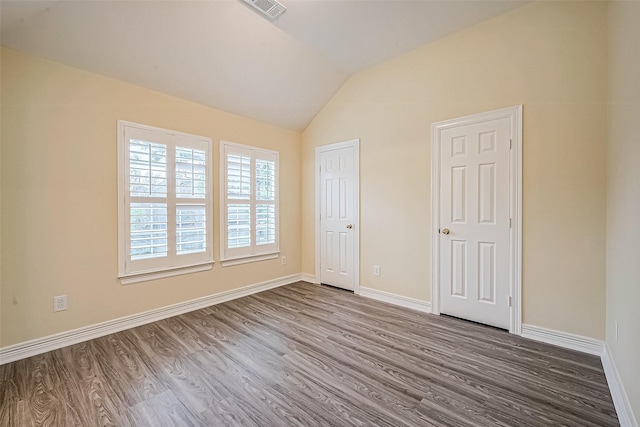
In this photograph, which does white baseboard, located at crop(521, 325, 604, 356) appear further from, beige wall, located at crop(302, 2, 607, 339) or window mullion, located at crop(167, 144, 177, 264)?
window mullion, located at crop(167, 144, 177, 264)

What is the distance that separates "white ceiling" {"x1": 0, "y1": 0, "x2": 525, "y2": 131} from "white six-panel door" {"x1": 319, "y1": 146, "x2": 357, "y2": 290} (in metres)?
1.13

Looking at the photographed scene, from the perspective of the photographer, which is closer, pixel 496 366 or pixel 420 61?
pixel 496 366

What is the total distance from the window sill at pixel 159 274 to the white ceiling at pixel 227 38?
6.44ft

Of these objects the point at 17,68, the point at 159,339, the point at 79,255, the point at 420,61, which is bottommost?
the point at 159,339

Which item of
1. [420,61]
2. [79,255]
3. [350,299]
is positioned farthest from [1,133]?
[420,61]

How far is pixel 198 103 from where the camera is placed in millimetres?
3133

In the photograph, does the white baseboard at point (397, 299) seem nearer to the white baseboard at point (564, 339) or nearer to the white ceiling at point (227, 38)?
the white baseboard at point (564, 339)

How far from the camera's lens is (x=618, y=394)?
1562 millimetres

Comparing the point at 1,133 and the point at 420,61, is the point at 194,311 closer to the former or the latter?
the point at 1,133

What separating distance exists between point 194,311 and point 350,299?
6.27ft

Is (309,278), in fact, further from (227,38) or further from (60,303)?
(227,38)

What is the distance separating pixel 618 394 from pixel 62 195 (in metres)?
→ 4.27

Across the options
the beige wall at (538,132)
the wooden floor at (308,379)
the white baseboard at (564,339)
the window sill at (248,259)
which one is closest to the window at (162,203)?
the window sill at (248,259)

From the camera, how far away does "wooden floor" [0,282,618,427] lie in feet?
4.95
